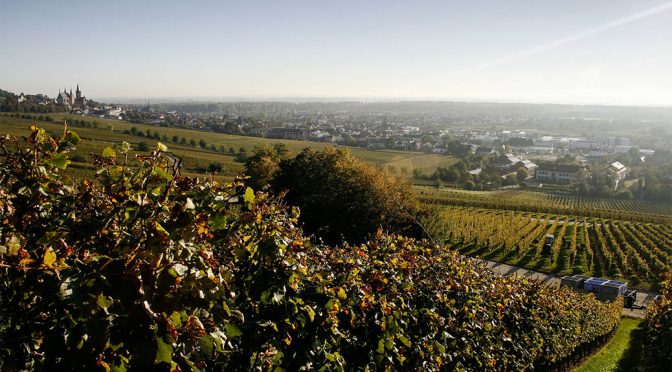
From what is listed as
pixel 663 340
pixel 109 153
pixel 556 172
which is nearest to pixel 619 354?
pixel 663 340

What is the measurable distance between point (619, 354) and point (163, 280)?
15.4m

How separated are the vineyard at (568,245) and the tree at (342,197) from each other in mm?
5264

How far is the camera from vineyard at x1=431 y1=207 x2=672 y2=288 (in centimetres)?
3381

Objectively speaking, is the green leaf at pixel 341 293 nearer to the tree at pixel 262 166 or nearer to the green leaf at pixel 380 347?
the green leaf at pixel 380 347

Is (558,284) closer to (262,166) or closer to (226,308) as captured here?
(262,166)

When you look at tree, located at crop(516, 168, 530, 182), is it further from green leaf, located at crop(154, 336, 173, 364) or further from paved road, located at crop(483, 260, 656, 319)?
green leaf, located at crop(154, 336, 173, 364)

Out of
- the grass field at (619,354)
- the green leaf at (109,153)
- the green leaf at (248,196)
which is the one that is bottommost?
the grass field at (619,354)

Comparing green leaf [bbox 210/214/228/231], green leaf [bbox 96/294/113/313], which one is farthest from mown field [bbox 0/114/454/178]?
green leaf [bbox 96/294/113/313]

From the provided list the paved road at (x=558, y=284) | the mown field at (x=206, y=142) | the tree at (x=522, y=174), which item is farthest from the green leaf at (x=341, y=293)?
the tree at (x=522, y=174)

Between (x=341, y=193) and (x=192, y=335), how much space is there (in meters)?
27.4

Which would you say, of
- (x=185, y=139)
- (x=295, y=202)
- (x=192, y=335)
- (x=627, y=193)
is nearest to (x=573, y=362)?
(x=192, y=335)

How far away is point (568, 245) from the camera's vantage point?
135ft

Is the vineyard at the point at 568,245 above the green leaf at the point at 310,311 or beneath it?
beneath

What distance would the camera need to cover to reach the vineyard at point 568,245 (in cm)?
3381
